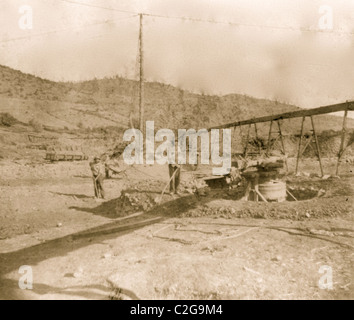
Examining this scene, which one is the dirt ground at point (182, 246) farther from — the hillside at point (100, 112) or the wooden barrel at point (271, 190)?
the hillside at point (100, 112)

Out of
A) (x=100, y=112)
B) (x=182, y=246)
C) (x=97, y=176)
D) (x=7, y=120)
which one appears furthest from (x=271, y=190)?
(x=100, y=112)

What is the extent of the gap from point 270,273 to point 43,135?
98.8 ft

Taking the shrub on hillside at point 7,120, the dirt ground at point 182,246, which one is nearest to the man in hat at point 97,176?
the dirt ground at point 182,246

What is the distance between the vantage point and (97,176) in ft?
41.7

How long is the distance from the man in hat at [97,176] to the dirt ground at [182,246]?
0.64 metres

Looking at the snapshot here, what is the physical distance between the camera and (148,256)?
6199mm

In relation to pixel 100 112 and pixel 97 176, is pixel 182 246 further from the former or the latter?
pixel 100 112

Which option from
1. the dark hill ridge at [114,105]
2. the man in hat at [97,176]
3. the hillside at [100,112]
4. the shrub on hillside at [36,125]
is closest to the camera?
the man in hat at [97,176]

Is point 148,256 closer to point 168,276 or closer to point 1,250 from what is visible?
point 168,276

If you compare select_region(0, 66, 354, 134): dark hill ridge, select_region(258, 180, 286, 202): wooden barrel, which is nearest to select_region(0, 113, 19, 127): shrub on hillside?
select_region(0, 66, 354, 134): dark hill ridge

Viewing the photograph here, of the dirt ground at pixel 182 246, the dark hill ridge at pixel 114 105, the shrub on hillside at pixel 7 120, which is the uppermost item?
the dark hill ridge at pixel 114 105

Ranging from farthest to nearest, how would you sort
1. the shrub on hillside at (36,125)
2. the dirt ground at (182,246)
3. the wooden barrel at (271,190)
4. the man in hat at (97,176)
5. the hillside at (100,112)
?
the shrub on hillside at (36,125) < the hillside at (100,112) < the man in hat at (97,176) < the wooden barrel at (271,190) < the dirt ground at (182,246)

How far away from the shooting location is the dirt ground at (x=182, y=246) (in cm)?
479

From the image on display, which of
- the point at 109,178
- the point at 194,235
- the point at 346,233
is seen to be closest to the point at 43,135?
the point at 109,178
